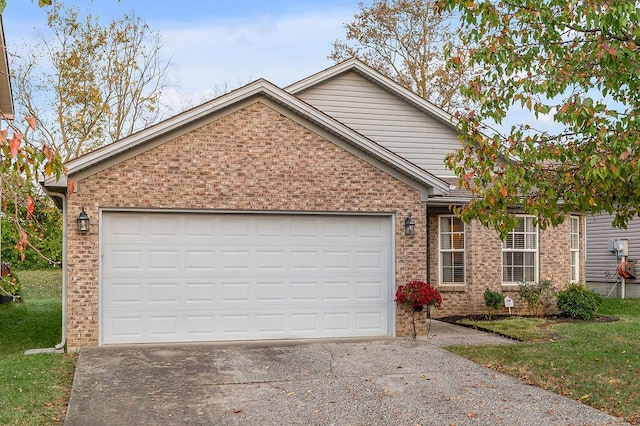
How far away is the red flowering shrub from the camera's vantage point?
13109 millimetres

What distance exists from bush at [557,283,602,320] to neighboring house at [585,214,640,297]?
26.5ft

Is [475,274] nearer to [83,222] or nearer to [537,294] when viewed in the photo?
[537,294]

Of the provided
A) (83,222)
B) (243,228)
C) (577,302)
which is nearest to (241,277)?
(243,228)

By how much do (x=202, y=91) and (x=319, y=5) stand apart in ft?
64.9

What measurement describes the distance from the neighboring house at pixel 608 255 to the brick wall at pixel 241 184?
1417cm

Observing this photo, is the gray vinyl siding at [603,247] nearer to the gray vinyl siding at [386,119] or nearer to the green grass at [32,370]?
the gray vinyl siding at [386,119]

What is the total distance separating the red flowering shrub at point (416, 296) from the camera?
13109 millimetres

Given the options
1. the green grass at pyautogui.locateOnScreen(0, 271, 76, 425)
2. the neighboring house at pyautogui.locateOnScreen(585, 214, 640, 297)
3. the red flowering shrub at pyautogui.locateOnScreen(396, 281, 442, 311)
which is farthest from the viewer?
the neighboring house at pyautogui.locateOnScreen(585, 214, 640, 297)

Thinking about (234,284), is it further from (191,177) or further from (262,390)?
(262,390)

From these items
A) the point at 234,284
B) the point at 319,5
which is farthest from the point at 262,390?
the point at 319,5

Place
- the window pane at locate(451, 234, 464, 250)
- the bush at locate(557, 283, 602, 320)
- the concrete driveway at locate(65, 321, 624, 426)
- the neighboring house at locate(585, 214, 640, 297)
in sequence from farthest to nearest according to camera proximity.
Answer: the neighboring house at locate(585, 214, 640, 297), the window pane at locate(451, 234, 464, 250), the bush at locate(557, 283, 602, 320), the concrete driveway at locate(65, 321, 624, 426)

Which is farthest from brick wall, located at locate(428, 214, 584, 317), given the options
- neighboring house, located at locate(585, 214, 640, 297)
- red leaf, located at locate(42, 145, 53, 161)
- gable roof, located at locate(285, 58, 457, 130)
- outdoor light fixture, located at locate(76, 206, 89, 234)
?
red leaf, located at locate(42, 145, 53, 161)

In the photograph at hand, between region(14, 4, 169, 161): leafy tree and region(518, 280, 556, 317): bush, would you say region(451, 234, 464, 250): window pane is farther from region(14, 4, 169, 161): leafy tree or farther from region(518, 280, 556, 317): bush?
region(14, 4, 169, 161): leafy tree

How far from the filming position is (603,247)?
27.0m
